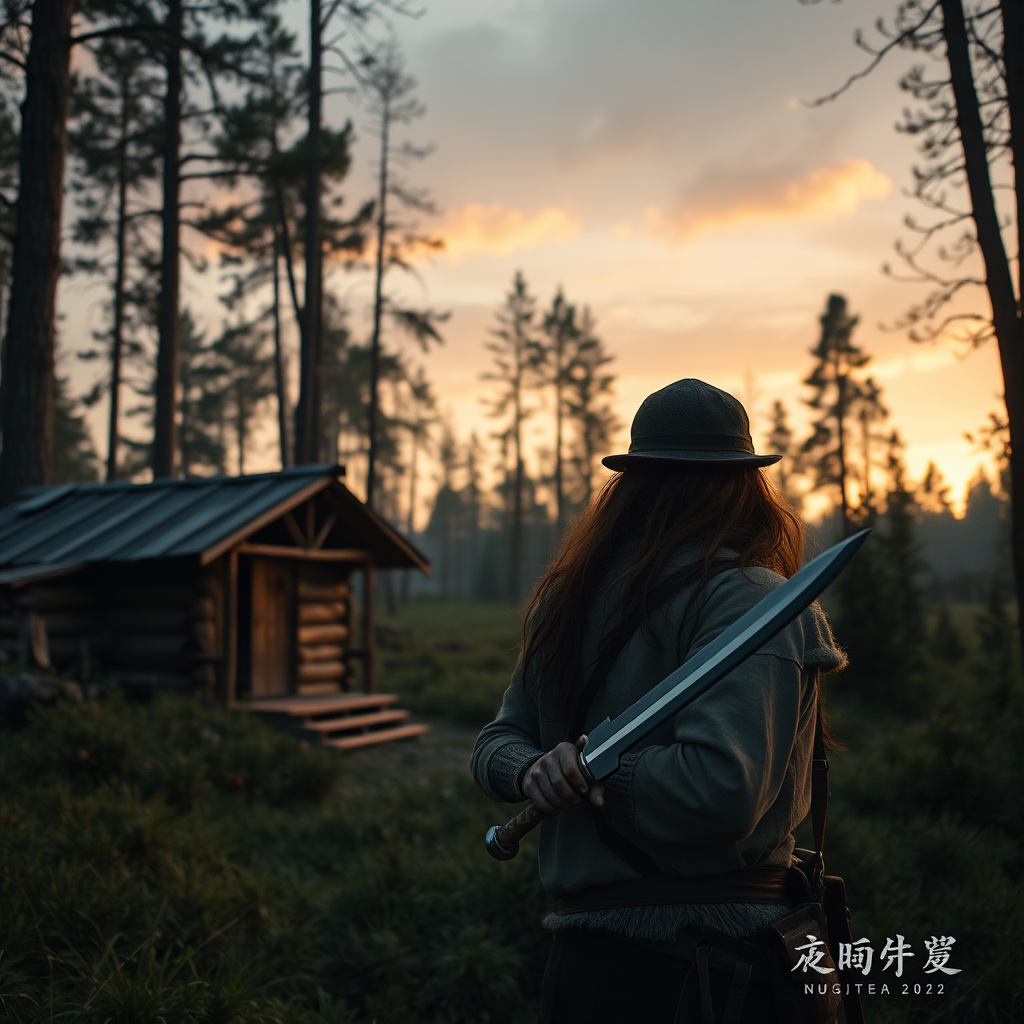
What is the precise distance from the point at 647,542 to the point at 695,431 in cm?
29

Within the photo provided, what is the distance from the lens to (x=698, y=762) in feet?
5.33

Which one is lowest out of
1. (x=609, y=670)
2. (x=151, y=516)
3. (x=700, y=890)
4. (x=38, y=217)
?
(x=700, y=890)

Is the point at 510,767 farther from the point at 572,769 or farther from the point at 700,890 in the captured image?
the point at 700,890

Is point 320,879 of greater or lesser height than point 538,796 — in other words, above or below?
below

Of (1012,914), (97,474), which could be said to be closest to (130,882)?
(1012,914)

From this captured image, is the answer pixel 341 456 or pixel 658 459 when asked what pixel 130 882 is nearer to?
pixel 658 459

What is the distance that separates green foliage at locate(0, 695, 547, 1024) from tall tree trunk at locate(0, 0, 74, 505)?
226 inches

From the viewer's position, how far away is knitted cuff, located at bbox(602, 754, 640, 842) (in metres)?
1.75

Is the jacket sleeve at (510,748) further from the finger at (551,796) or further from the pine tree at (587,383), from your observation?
the pine tree at (587,383)

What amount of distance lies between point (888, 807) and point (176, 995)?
6244 mm

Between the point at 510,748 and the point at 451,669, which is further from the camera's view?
the point at 451,669

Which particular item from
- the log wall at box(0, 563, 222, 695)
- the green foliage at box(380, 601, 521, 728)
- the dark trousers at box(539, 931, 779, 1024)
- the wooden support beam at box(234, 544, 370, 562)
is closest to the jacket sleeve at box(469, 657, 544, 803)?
the dark trousers at box(539, 931, 779, 1024)

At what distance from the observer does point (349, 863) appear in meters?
6.51

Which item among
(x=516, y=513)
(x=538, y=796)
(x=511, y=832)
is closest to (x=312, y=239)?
(x=511, y=832)
